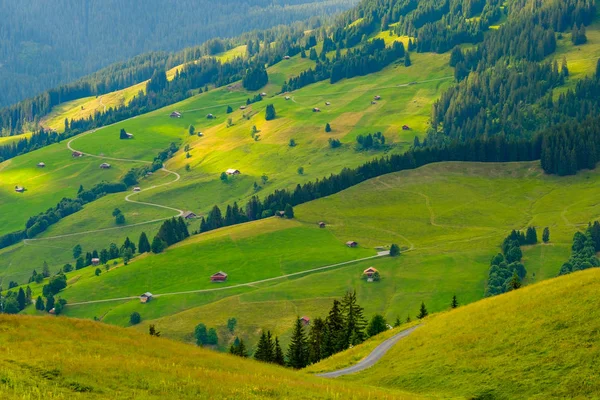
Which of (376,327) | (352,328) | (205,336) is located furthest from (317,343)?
(205,336)

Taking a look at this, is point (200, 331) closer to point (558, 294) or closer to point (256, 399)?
point (558, 294)

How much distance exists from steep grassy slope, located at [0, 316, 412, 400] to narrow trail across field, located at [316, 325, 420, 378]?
471 inches

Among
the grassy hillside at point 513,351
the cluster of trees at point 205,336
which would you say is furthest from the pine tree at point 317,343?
the cluster of trees at point 205,336

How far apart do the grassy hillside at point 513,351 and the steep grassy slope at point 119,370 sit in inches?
420

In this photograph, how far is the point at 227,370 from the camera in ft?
214

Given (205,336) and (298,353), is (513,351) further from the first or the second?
(205,336)

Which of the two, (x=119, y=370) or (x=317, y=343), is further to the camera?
(x=317, y=343)

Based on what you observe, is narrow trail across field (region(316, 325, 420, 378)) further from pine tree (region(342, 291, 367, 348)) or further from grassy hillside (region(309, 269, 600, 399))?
pine tree (region(342, 291, 367, 348))

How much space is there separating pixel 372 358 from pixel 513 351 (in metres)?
18.8

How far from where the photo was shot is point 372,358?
85.9 metres

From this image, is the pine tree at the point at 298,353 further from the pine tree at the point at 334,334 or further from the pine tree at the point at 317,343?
the pine tree at the point at 334,334

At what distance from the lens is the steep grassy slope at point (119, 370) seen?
49875 millimetres

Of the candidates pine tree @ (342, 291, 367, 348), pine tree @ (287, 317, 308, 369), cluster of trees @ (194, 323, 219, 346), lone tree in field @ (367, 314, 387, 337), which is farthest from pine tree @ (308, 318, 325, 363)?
cluster of trees @ (194, 323, 219, 346)

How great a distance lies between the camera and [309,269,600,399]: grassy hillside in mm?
64562
